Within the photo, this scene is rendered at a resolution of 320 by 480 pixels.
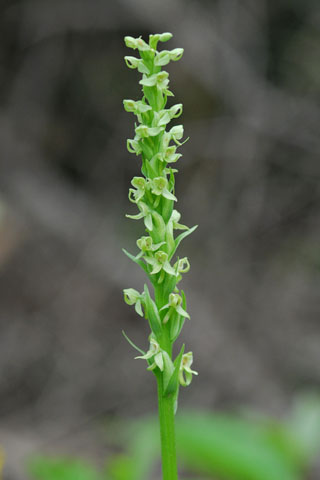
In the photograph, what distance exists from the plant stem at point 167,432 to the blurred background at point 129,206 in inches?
258

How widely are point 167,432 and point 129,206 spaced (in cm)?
1108

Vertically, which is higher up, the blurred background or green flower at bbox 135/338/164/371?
the blurred background

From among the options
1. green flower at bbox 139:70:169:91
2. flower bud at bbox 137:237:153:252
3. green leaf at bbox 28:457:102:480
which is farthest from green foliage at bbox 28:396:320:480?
green flower at bbox 139:70:169:91

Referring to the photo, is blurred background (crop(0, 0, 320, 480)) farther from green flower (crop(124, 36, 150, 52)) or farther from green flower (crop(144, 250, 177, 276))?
green flower (crop(124, 36, 150, 52))

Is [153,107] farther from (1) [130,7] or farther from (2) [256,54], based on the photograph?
(2) [256,54]

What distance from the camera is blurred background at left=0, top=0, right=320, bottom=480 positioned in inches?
377

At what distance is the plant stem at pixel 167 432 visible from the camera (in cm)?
199

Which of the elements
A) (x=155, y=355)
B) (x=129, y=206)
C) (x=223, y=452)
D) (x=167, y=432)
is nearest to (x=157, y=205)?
(x=155, y=355)

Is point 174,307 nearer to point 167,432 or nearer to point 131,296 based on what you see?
point 131,296

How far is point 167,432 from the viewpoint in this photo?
2000 mm

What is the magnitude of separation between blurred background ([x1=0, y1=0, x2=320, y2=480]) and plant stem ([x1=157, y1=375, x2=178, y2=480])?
656 cm

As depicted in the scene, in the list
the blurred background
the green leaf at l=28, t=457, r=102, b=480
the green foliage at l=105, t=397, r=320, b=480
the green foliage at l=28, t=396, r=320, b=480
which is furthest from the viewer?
the blurred background

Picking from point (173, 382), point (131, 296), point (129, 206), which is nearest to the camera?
point (173, 382)

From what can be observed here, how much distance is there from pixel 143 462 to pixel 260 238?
9399 mm
